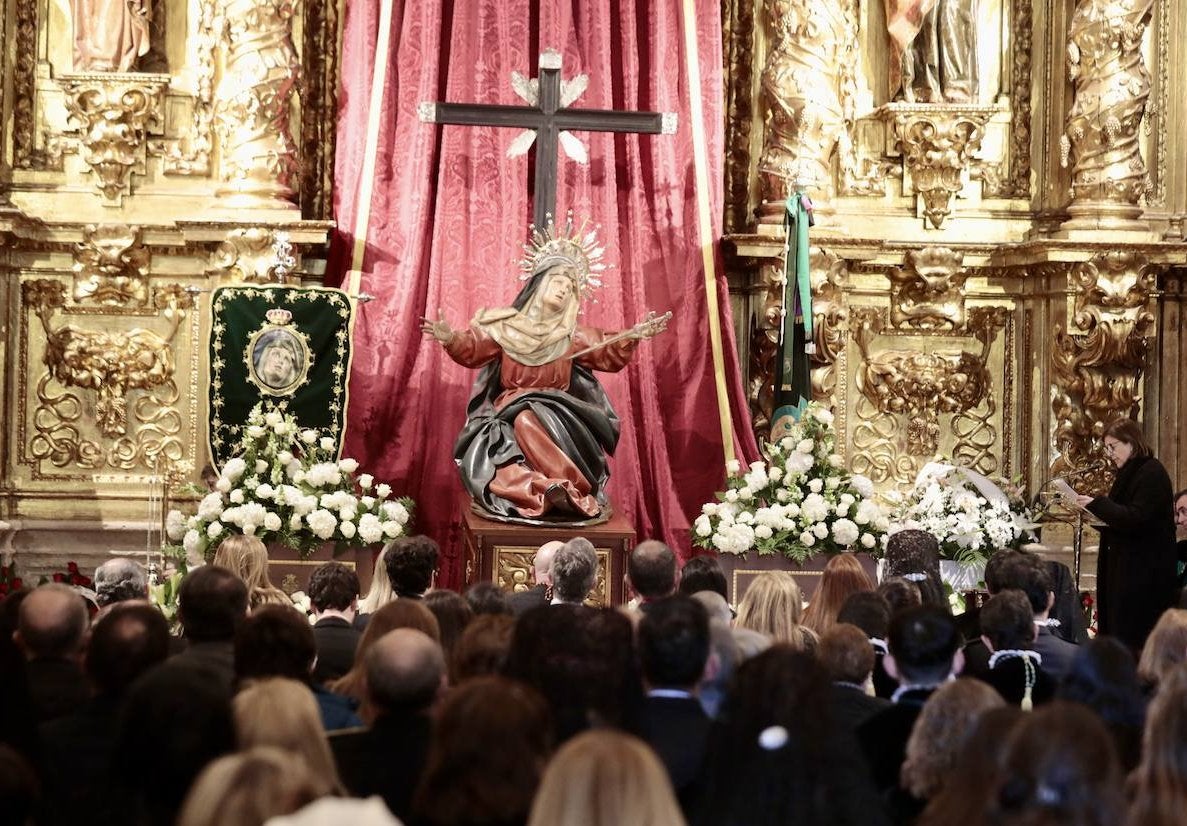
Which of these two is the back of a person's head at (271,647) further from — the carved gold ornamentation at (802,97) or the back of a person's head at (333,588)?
the carved gold ornamentation at (802,97)

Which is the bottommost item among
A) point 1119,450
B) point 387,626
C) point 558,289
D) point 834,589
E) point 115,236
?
point 834,589

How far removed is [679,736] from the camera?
15.8 ft

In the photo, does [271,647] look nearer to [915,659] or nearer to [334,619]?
[334,619]

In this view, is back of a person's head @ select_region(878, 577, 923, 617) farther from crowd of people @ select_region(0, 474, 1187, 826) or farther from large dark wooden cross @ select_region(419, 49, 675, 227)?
large dark wooden cross @ select_region(419, 49, 675, 227)

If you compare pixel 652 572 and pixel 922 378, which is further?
pixel 922 378

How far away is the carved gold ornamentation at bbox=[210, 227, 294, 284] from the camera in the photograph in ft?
38.0

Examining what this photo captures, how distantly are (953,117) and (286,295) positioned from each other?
4.69m

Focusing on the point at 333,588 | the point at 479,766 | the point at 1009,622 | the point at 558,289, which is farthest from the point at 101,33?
the point at 479,766

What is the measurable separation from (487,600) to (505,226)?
5.81 meters

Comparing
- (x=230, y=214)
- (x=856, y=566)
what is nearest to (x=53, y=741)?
(x=856, y=566)

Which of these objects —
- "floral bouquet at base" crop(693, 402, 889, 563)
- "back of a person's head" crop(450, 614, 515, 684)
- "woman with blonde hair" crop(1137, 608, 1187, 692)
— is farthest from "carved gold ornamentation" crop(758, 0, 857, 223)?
"back of a person's head" crop(450, 614, 515, 684)

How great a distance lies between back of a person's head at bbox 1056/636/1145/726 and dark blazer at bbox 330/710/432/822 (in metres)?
1.71

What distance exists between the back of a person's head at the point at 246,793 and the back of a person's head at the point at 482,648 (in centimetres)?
163

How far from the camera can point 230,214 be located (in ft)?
38.5
